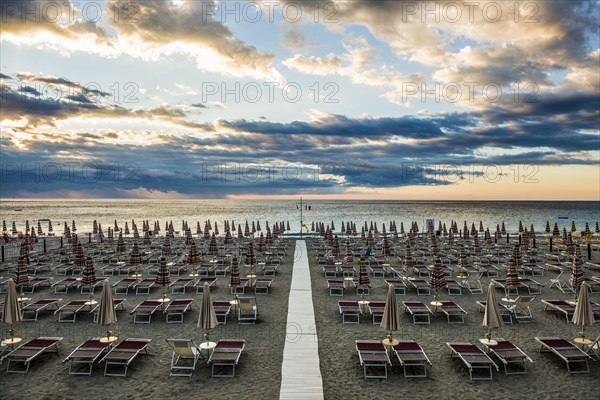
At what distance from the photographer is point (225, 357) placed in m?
9.90

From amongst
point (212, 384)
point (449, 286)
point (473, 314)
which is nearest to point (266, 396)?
point (212, 384)

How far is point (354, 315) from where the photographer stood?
14.1 meters

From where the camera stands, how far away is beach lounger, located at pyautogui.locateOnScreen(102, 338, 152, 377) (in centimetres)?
966

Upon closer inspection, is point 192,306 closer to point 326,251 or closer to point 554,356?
point 554,356

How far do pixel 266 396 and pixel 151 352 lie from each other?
4295 mm

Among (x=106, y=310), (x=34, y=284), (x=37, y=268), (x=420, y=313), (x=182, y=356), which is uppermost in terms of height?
(x=106, y=310)

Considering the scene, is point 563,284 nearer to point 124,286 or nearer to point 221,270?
point 221,270

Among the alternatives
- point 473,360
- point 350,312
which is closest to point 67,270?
point 350,312

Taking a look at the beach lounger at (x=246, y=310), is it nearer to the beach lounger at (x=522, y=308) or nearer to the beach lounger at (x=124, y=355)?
the beach lounger at (x=124, y=355)

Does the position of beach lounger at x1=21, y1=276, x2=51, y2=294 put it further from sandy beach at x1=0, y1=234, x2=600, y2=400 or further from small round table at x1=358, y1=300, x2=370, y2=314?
small round table at x1=358, y1=300, x2=370, y2=314

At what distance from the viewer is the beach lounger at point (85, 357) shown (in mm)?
9713

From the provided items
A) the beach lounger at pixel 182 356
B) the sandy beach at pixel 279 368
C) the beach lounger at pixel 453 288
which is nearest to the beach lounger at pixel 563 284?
the sandy beach at pixel 279 368

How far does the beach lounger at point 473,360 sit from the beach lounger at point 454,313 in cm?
335

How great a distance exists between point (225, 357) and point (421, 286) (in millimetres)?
11243
